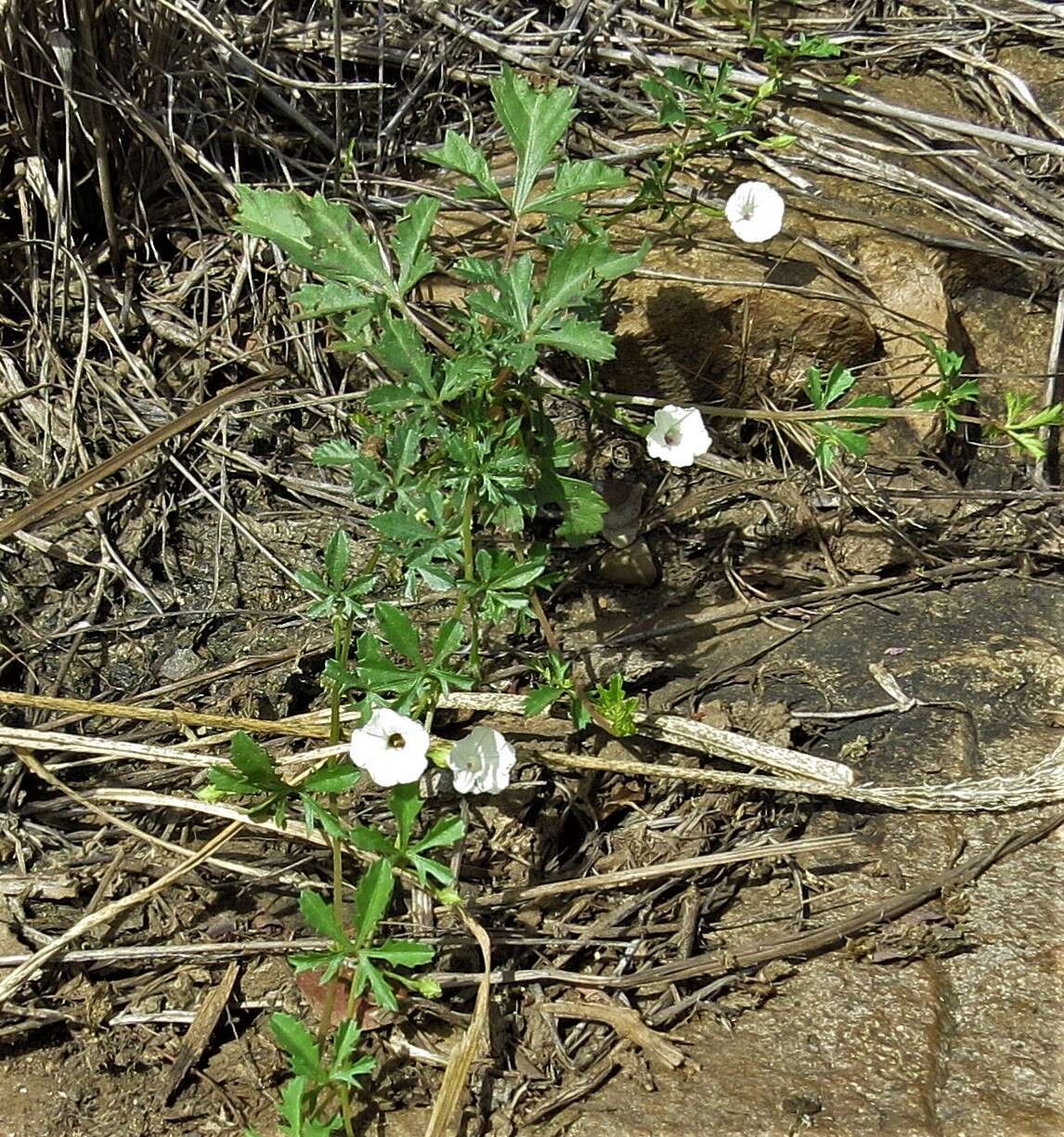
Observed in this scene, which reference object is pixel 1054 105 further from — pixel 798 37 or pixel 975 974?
pixel 975 974

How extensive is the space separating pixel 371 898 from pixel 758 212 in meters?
1.71

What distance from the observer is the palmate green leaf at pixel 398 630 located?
6.49 feet

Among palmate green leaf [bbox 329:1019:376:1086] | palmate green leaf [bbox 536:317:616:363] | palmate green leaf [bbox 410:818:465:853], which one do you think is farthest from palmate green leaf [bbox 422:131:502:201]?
palmate green leaf [bbox 329:1019:376:1086]

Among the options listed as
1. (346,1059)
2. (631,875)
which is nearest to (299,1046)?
(346,1059)

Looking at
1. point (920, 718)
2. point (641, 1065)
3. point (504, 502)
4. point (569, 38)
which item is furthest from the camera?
point (569, 38)

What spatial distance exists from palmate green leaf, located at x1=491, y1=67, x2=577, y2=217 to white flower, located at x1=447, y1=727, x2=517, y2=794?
108cm

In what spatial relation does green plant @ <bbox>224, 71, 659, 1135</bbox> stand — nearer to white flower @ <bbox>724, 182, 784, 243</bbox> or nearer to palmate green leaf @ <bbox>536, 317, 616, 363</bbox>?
palmate green leaf @ <bbox>536, 317, 616, 363</bbox>

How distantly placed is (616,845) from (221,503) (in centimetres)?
120

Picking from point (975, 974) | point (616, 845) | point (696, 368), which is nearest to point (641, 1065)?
point (616, 845)

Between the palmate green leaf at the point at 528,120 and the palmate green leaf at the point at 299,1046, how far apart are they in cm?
158

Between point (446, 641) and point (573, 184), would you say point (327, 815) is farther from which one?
point (573, 184)

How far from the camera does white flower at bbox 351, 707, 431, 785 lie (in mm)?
1921

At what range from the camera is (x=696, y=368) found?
279cm

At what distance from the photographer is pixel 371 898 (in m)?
1.85
